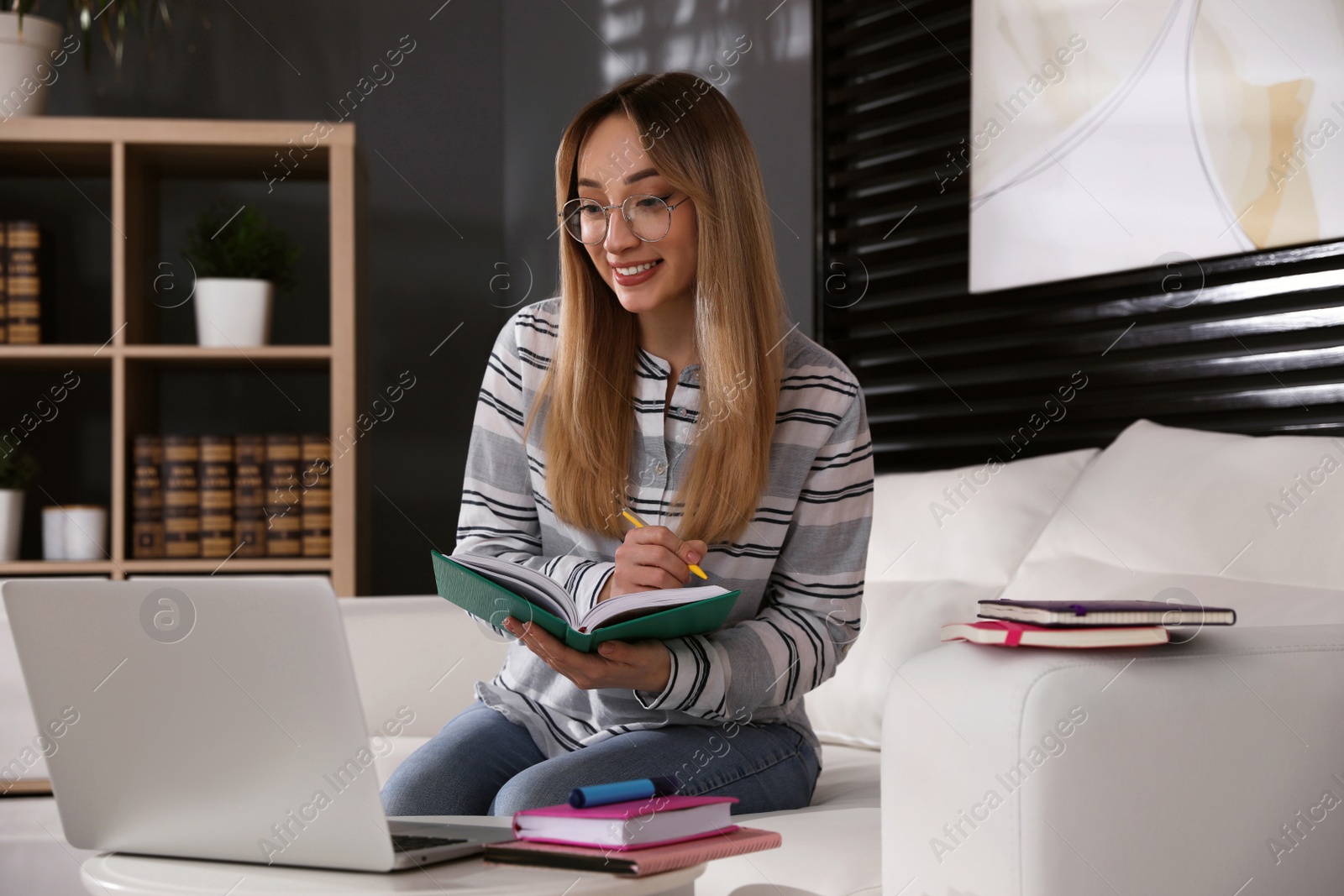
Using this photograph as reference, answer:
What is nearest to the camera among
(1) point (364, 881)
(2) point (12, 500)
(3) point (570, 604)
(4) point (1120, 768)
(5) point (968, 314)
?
(1) point (364, 881)

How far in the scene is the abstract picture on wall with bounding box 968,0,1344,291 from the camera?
190cm

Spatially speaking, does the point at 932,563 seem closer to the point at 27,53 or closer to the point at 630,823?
the point at 630,823

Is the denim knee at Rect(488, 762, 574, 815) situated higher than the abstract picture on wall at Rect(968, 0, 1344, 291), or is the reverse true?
the abstract picture on wall at Rect(968, 0, 1344, 291)

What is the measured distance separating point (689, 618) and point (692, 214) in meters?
0.55

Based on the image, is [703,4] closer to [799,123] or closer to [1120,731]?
[799,123]

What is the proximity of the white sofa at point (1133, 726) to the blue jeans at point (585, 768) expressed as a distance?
0.06m

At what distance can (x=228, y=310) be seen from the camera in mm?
2768

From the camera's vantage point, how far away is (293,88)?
325 cm

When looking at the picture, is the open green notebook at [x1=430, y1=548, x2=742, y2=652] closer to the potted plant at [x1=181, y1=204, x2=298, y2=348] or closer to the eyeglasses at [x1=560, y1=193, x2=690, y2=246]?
the eyeglasses at [x1=560, y1=193, x2=690, y2=246]

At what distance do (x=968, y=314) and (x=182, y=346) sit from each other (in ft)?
5.52

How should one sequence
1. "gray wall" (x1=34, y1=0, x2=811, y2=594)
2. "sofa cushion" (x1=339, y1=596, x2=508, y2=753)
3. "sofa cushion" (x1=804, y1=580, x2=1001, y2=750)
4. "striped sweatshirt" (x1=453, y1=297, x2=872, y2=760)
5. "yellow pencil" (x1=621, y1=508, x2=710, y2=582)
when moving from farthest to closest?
"gray wall" (x1=34, y1=0, x2=811, y2=594), "sofa cushion" (x1=339, y1=596, x2=508, y2=753), "sofa cushion" (x1=804, y1=580, x2=1001, y2=750), "striped sweatshirt" (x1=453, y1=297, x2=872, y2=760), "yellow pencil" (x1=621, y1=508, x2=710, y2=582)

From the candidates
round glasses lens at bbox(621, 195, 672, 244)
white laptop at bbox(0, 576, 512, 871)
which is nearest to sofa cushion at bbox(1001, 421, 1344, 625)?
round glasses lens at bbox(621, 195, 672, 244)

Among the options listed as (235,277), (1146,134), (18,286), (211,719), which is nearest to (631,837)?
(211,719)

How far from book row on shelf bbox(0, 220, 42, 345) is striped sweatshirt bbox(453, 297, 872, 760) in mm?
1641
